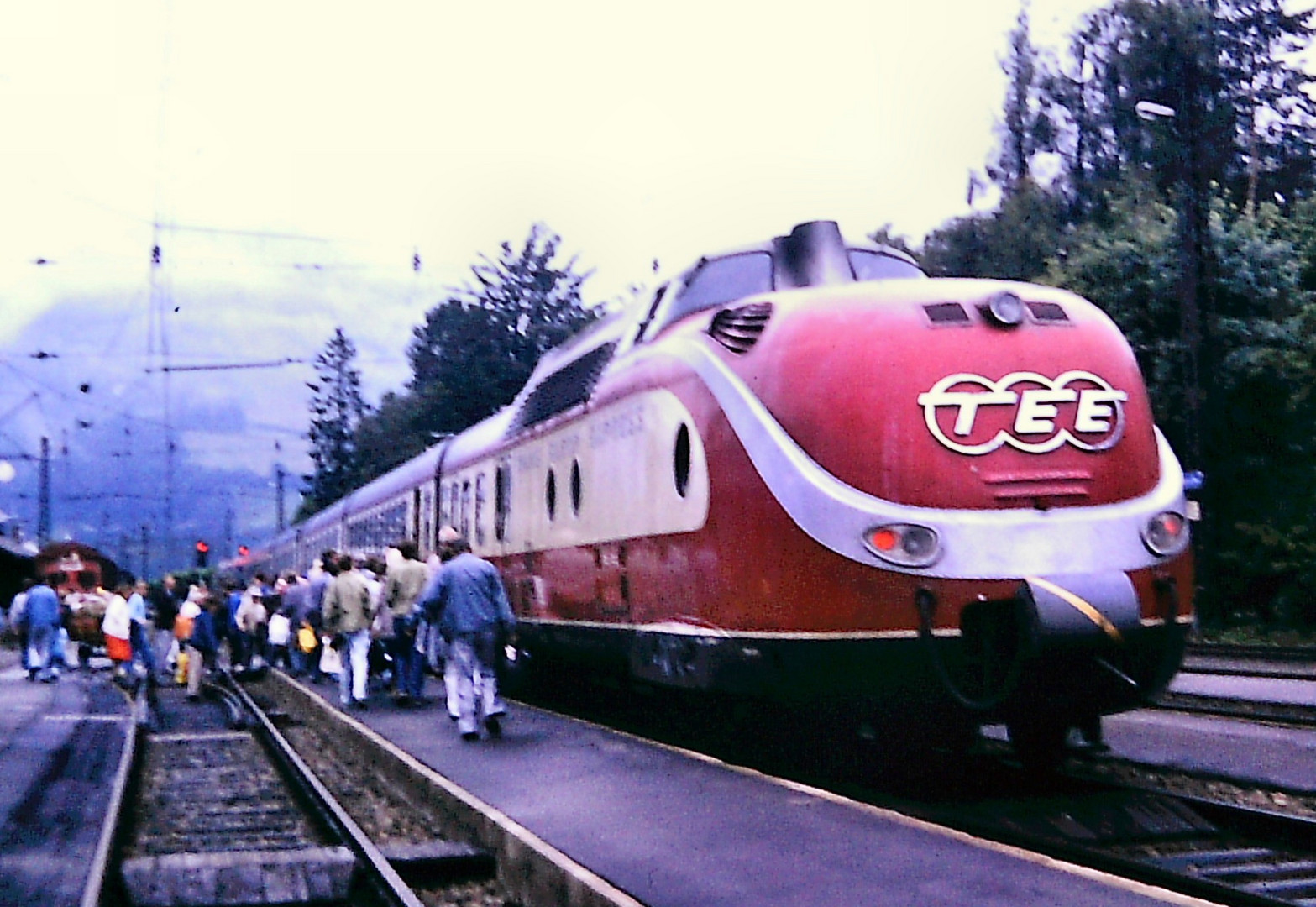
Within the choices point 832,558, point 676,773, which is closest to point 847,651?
point 832,558

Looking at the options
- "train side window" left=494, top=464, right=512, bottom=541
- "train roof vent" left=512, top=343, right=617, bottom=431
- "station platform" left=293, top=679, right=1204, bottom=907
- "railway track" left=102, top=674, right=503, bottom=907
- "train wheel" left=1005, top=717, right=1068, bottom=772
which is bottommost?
"railway track" left=102, top=674, right=503, bottom=907

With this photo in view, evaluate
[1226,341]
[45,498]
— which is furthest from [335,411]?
[1226,341]

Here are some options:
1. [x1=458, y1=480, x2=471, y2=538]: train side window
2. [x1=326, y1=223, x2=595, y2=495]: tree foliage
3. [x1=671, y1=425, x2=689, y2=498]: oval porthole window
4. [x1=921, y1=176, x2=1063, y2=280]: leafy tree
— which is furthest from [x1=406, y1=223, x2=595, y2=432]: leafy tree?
[x1=671, y1=425, x2=689, y2=498]: oval porthole window

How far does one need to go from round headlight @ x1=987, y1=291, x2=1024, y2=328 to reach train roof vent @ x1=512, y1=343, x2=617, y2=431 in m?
4.29

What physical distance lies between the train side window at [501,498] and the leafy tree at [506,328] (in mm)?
31360

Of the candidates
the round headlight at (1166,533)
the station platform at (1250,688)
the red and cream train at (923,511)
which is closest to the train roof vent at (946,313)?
the red and cream train at (923,511)

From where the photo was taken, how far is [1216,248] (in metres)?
29.9

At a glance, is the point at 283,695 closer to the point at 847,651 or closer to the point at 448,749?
the point at 448,749

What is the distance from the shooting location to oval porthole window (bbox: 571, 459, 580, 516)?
12898 mm

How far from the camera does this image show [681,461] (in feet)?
33.8

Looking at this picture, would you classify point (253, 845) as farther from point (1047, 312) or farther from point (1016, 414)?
point (1047, 312)

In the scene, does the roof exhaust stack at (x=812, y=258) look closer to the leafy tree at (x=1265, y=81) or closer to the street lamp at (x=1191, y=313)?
the street lamp at (x=1191, y=313)

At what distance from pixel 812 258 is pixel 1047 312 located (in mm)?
2433

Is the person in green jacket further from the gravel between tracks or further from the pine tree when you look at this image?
the pine tree
